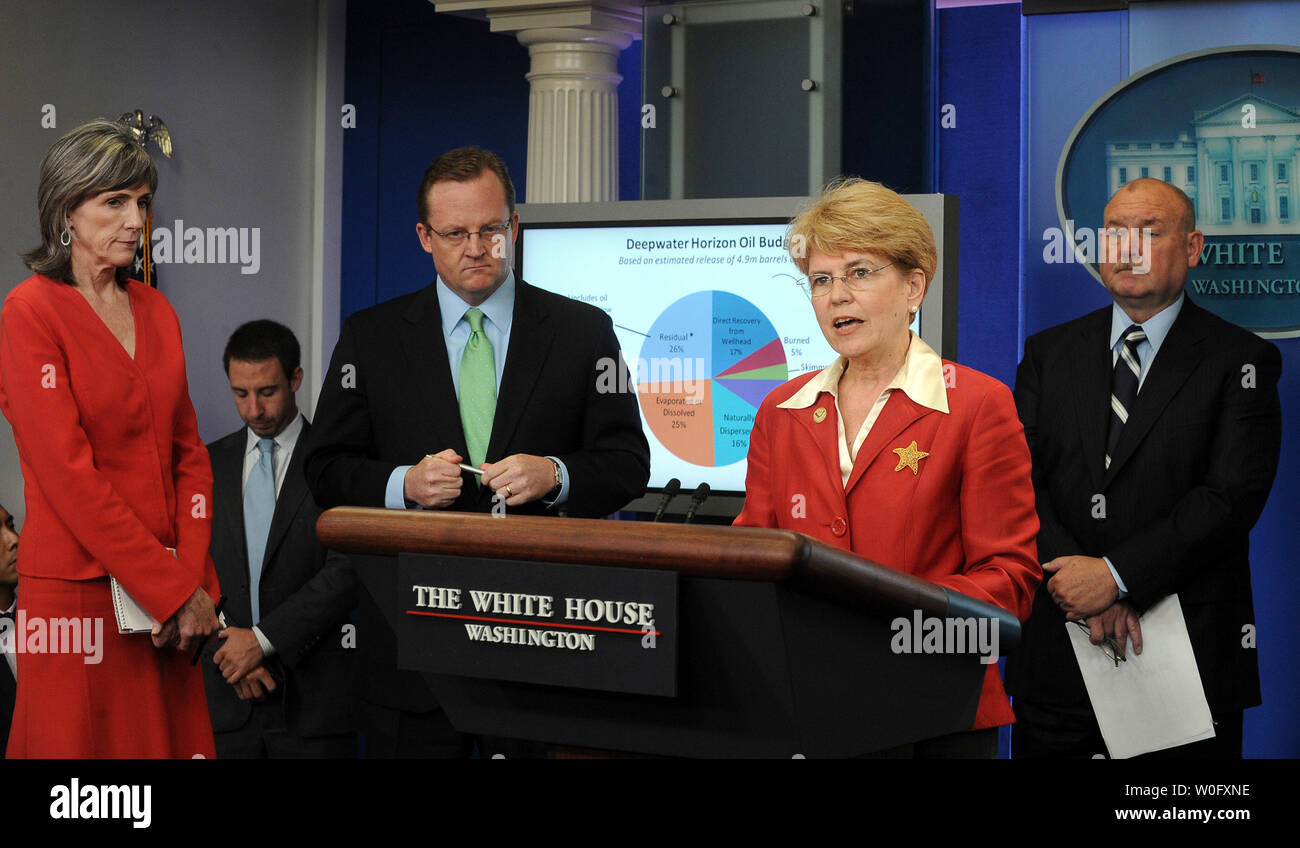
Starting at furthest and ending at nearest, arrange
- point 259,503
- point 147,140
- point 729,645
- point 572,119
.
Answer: point 147,140
point 572,119
point 259,503
point 729,645

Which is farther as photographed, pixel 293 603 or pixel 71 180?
pixel 293 603

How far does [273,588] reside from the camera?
3.94m

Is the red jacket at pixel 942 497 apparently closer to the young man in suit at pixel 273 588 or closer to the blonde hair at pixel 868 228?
the blonde hair at pixel 868 228

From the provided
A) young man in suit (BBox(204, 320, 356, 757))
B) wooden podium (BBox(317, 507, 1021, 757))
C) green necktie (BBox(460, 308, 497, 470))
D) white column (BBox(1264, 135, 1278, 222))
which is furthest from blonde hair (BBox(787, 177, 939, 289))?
young man in suit (BBox(204, 320, 356, 757))

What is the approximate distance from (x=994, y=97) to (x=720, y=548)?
154 inches

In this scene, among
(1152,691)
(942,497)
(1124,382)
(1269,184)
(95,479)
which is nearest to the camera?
(942,497)

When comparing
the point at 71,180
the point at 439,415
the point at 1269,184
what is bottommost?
the point at 439,415

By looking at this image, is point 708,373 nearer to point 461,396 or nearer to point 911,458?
point 461,396

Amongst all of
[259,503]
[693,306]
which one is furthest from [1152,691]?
[259,503]

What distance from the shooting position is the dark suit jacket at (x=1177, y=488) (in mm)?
3193

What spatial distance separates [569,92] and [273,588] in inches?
77.4

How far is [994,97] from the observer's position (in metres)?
4.75
